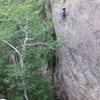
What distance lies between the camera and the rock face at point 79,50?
46.9 feet

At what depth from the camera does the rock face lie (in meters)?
14.3

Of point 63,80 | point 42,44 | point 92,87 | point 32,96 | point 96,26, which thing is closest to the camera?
point 96,26

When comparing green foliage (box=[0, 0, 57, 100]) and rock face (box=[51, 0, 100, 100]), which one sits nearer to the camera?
rock face (box=[51, 0, 100, 100])

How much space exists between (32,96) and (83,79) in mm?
3820

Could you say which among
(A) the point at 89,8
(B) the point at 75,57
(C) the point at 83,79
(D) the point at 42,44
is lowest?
(C) the point at 83,79

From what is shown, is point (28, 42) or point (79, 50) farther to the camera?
point (28, 42)

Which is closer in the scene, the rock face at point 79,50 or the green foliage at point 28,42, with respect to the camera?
the rock face at point 79,50

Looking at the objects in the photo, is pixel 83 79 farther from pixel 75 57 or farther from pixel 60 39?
pixel 60 39

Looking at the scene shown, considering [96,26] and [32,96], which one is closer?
[96,26]

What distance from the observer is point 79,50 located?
15.7 m

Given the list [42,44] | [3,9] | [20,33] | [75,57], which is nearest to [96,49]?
[75,57]

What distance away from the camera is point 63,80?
61.1 feet

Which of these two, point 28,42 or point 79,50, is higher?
point 28,42

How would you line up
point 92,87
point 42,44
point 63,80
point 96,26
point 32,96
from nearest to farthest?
point 96,26, point 92,87, point 42,44, point 32,96, point 63,80
